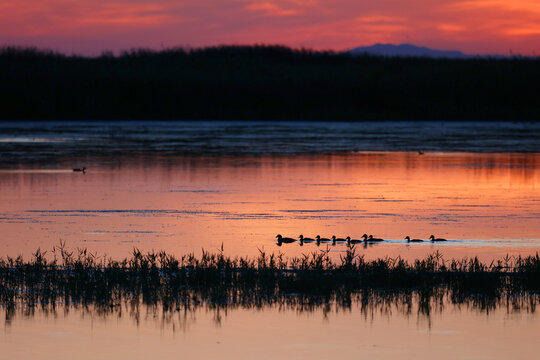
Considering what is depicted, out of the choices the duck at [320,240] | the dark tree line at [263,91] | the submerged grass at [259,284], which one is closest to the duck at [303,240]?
the duck at [320,240]

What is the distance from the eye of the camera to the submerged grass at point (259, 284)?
984 cm

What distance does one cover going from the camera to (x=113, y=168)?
1080 inches

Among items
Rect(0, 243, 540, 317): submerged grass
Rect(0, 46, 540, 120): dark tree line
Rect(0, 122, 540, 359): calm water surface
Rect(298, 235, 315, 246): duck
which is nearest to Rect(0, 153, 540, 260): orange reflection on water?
Rect(0, 122, 540, 359): calm water surface

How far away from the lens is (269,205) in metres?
18.5

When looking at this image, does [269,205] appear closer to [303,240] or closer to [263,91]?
[303,240]

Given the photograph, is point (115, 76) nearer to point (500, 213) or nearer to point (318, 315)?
point (500, 213)

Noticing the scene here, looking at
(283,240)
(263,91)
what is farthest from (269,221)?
(263,91)

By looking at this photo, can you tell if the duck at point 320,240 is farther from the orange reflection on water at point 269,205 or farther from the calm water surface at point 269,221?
the calm water surface at point 269,221

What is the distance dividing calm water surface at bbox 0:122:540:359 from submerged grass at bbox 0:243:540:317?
11.8 inches

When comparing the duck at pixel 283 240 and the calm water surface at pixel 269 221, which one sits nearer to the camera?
the calm water surface at pixel 269 221

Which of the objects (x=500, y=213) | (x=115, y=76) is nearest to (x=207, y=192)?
(x=500, y=213)

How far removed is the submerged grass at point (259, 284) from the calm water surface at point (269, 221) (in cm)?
30

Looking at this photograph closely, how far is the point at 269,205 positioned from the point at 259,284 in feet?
27.0

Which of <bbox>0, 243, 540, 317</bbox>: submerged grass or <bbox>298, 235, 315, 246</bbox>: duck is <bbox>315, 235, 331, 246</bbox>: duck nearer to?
<bbox>298, 235, 315, 246</bbox>: duck
